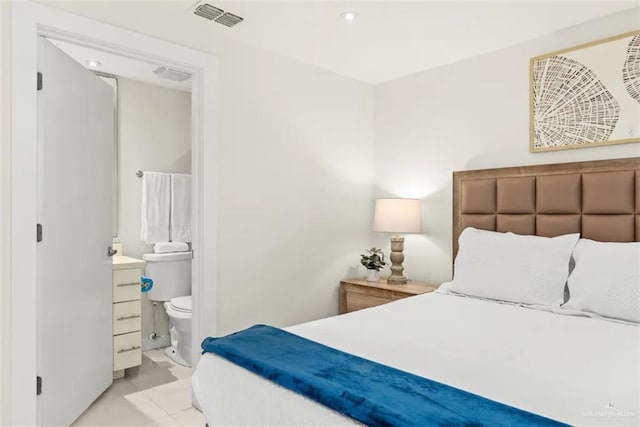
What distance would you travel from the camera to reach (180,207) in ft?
13.4

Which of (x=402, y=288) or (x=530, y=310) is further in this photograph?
(x=402, y=288)

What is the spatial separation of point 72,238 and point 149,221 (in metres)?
1.40

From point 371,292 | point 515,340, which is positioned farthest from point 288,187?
point 515,340

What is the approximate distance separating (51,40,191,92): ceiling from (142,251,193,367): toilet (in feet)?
5.20

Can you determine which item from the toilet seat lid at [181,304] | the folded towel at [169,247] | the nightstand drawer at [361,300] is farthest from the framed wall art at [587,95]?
the folded towel at [169,247]

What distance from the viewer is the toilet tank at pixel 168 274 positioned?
3.85 metres

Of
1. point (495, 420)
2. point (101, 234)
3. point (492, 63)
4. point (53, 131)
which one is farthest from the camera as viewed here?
point (492, 63)

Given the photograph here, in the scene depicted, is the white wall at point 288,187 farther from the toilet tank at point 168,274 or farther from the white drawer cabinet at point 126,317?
the toilet tank at point 168,274

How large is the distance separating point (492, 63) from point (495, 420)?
271 centimetres

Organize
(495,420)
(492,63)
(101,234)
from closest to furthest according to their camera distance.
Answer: (495,420) < (101,234) < (492,63)

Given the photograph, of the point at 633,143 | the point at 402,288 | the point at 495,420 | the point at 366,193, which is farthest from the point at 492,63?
the point at 495,420

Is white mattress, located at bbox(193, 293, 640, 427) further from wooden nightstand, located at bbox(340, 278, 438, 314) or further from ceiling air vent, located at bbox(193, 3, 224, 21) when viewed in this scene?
ceiling air vent, located at bbox(193, 3, 224, 21)

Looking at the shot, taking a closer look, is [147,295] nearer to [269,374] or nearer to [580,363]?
[269,374]

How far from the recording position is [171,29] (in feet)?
8.33
